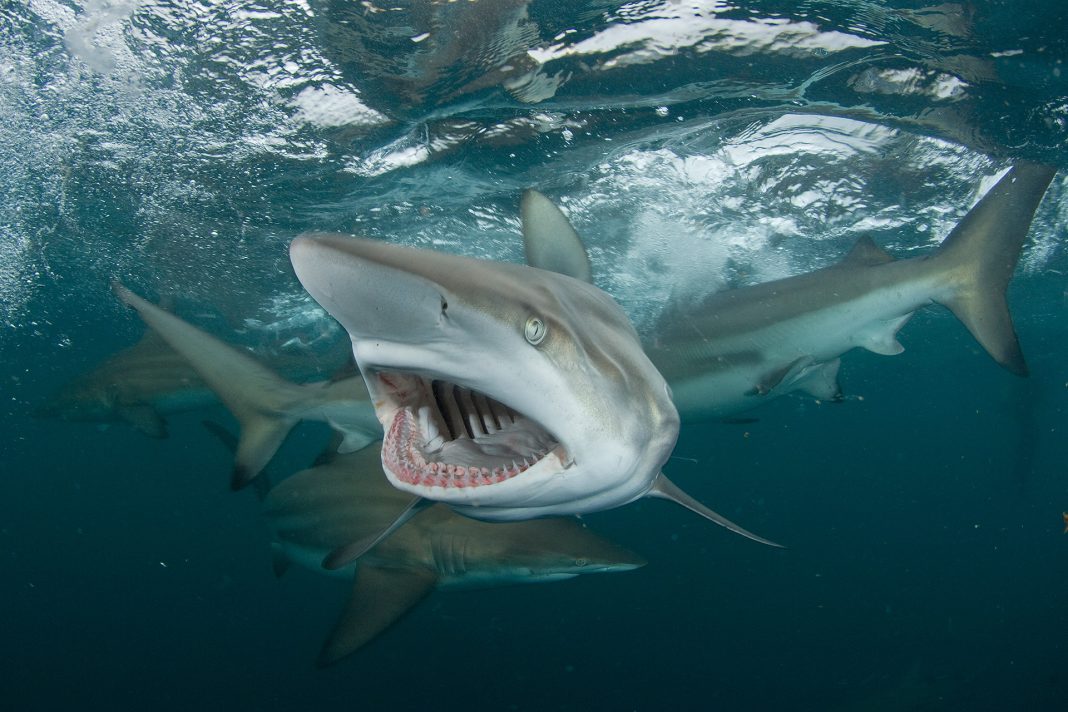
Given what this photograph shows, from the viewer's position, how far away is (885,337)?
7.15m

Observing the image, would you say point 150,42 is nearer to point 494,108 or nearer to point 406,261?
point 494,108

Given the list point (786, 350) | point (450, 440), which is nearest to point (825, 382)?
point (786, 350)

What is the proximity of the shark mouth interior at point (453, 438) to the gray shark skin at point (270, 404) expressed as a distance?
405 centimetres

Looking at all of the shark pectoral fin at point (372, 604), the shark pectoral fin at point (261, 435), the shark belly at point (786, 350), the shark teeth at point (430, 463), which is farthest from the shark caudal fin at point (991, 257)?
the shark pectoral fin at point (261, 435)

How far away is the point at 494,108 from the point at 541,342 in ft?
23.1

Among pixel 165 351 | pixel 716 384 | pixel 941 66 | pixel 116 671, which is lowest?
pixel 116 671

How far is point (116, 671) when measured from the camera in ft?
78.6

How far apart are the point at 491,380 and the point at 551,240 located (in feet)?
9.05

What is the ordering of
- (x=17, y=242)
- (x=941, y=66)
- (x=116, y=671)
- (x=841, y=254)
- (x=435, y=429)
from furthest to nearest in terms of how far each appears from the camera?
(x=116, y=671) < (x=841, y=254) < (x=17, y=242) < (x=941, y=66) < (x=435, y=429)

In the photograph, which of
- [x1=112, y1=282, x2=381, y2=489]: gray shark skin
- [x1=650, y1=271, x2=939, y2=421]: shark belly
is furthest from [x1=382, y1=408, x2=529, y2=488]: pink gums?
[x1=650, y1=271, x2=939, y2=421]: shark belly

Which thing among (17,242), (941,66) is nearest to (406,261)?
(941,66)

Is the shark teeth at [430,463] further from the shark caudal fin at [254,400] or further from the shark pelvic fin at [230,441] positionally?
the shark pelvic fin at [230,441]

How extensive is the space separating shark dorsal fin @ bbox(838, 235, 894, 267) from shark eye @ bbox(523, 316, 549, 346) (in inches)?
259

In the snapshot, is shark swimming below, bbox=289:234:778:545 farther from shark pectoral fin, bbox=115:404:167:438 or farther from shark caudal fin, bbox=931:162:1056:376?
shark pectoral fin, bbox=115:404:167:438
